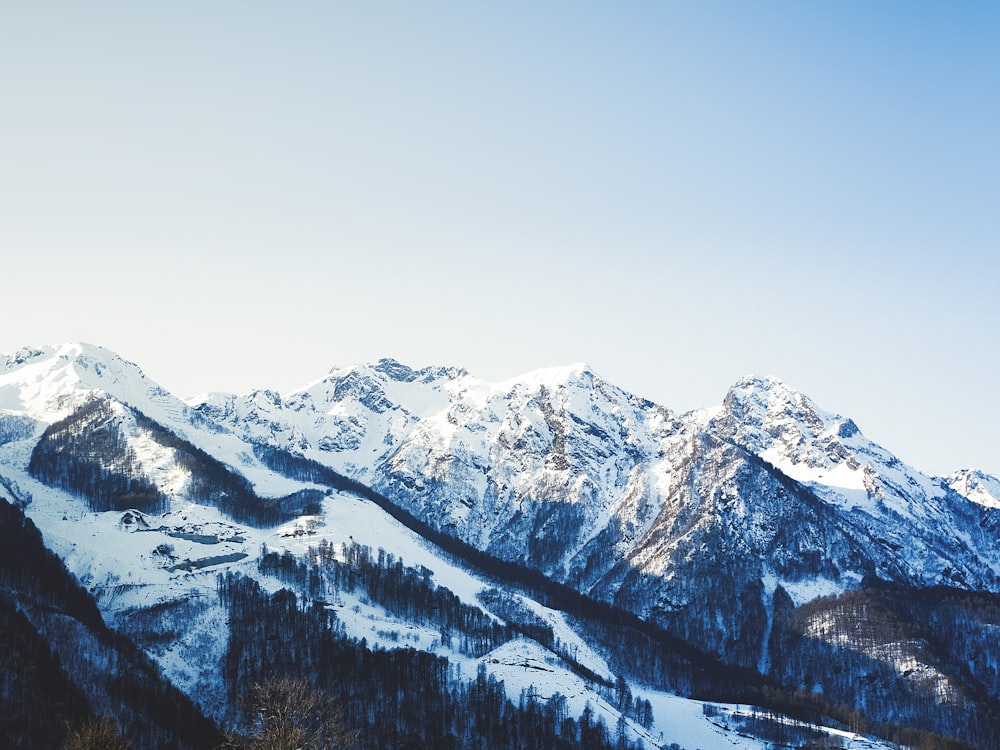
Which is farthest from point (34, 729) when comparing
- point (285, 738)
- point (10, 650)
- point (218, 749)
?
point (285, 738)

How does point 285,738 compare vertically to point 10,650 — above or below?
above

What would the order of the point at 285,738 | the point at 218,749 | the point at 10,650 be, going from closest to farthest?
the point at 285,738 → the point at 218,749 → the point at 10,650

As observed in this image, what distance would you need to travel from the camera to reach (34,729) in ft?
588

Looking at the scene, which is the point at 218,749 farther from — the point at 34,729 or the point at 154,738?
the point at 154,738

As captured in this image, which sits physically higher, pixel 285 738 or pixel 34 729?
pixel 285 738

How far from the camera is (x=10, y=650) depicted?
199 m

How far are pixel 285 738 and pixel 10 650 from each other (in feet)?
425

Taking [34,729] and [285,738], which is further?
[34,729]

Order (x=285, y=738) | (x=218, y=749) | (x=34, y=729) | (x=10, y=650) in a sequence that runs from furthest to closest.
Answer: (x=10, y=650) → (x=34, y=729) → (x=218, y=749) → (x=285, y=738)

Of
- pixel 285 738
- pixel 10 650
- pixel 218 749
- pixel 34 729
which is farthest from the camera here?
pixel 10 650

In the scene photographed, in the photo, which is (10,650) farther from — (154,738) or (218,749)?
(218,749)

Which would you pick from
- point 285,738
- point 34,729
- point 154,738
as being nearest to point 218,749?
point 285,738

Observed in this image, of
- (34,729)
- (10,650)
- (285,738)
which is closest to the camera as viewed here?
(285,738)

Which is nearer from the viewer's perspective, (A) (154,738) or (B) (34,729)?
(B) (34,729)
